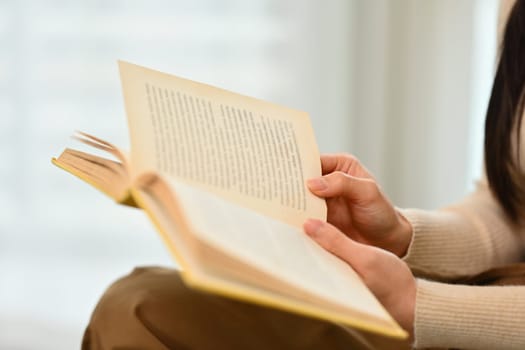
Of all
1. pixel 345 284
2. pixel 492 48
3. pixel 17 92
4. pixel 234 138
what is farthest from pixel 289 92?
pixel 345 284

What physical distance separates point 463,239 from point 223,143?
17.4 inches

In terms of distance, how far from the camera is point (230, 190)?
2.29 feet

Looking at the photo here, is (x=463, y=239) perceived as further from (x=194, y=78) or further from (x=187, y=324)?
(x=194, y=78)

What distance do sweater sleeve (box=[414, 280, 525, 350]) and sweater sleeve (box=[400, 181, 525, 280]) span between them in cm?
18

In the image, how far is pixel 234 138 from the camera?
76 cm

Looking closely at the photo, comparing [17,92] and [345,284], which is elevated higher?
[345,284]

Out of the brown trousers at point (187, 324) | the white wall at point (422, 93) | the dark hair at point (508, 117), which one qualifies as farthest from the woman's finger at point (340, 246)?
the white wall at point (422, 93)

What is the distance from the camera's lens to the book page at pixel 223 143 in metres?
0.68

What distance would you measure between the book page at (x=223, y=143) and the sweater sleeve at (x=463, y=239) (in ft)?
0.80

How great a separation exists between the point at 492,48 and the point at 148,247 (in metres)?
0.91

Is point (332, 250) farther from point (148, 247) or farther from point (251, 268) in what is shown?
point (148, 247)

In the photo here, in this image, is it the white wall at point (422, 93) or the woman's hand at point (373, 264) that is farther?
the white wall at point (422, 93)

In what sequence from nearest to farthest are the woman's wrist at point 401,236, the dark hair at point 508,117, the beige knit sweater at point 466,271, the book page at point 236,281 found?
the book page at point 236,281
the beige knit sweater at point 466,271
the woman's wrist at point 401,236
the dark hair at point 508,117

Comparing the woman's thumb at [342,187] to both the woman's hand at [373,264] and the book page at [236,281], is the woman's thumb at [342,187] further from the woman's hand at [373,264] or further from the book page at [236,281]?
the book page at [236,281]
